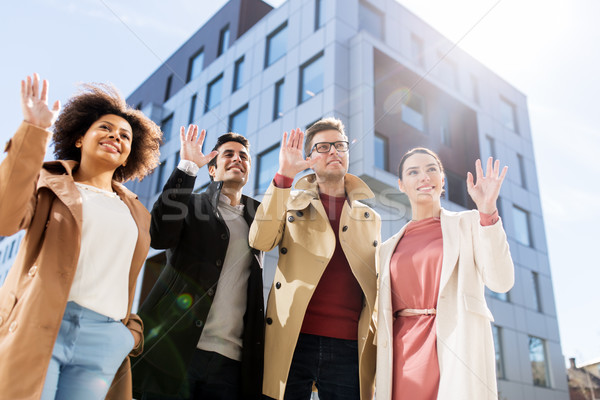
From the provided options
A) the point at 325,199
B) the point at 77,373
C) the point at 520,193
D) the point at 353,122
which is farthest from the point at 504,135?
the point at 77,373

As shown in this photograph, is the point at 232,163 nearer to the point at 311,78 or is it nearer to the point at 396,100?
the point at 311,78

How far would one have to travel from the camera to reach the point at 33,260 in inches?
Result: 91.8

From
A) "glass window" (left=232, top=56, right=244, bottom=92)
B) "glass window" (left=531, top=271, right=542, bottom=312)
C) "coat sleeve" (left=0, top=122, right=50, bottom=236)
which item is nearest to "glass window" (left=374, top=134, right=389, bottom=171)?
"glass window" (left=232, top=56, right=244, bottom=92)

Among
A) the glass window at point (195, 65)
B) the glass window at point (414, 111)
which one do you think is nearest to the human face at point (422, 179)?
the glass window at point (414, 111)

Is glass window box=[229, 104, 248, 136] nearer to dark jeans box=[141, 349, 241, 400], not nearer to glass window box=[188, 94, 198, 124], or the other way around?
glass window box=[188, 94, 198, 124]

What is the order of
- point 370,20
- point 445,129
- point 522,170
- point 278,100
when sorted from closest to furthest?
point 278,100, point 370,20, point 445,129, point 522,170

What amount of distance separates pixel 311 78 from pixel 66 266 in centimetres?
1405

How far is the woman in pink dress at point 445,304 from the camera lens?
2.85 m

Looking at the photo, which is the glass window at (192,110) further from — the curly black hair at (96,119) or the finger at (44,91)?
the finger at (44,91)

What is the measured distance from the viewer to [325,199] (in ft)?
12.6

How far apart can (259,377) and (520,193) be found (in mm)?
21083

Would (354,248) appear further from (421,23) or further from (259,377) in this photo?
(421,23)

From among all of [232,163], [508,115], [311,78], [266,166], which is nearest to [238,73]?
[311,78]

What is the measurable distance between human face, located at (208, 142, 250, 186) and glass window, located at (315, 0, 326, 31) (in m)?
13.1
